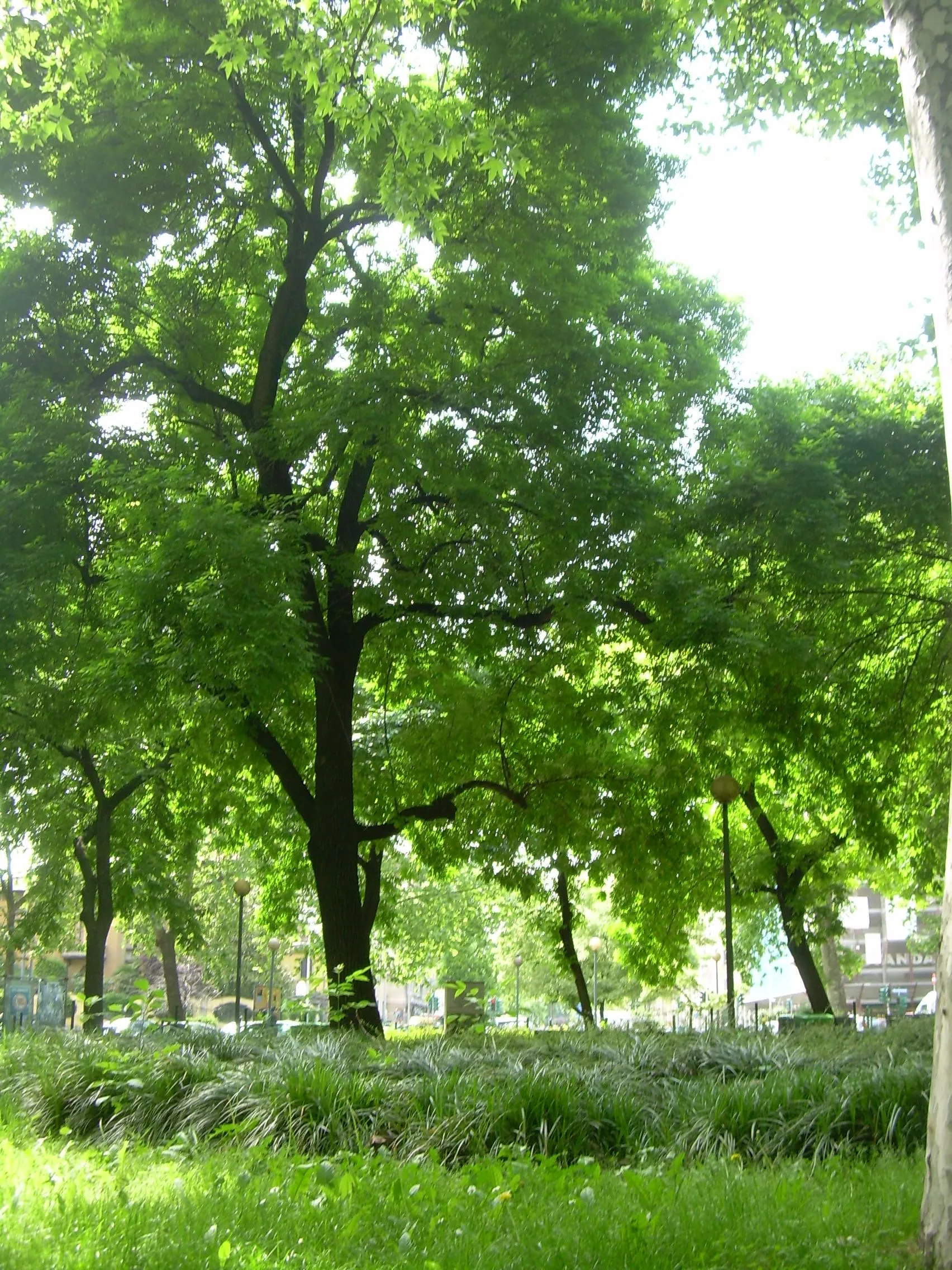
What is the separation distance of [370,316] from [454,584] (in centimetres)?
367

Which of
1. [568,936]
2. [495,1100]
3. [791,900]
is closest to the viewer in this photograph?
[495,1100]

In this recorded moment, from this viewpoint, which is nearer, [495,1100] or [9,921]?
[495,1100]

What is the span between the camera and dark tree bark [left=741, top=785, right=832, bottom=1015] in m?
26.0

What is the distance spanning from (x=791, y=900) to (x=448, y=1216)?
2288 cm

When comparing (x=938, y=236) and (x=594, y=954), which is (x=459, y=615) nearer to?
(x=938, y=236)

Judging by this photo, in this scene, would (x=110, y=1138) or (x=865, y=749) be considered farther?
(x=865, y=749)

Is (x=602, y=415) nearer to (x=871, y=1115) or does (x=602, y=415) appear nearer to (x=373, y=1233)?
(x=871, y=1115)

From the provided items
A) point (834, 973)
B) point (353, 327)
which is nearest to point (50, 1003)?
point (353, 327)

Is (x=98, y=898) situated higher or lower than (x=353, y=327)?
lower

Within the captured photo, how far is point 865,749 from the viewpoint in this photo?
60.4ft

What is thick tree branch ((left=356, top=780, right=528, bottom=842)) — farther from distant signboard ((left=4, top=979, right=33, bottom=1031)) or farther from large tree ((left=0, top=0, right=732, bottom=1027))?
distant signboard ((left=4, top=979, right=33, bottom=1031))

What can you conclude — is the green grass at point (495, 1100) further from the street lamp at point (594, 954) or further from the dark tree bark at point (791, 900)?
the street lamp at point (594, 954)

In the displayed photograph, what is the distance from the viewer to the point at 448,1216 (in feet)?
16.4

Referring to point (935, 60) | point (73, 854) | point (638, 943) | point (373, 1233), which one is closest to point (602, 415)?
point (935, 60)
